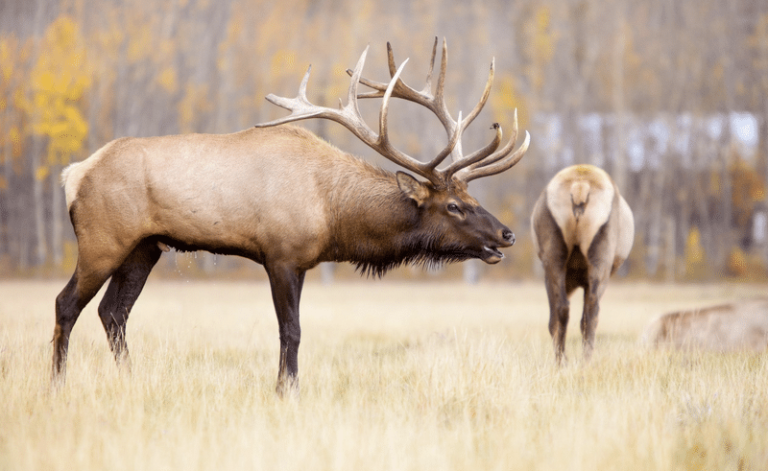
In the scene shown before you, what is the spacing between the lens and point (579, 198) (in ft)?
21.4

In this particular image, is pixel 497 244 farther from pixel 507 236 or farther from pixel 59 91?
pixel 59 91

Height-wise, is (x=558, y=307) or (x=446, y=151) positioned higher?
(x=446, y=151)

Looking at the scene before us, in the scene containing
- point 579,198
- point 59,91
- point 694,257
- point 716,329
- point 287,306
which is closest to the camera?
→ point 287,306

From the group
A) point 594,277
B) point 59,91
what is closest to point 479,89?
point 59,91

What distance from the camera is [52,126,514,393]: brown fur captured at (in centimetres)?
540

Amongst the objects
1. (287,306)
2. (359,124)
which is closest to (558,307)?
(359,124)

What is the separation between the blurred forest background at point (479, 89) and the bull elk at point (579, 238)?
15.6 meters

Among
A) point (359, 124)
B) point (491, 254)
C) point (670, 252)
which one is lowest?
point (670, 252)

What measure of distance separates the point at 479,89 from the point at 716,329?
17841 mm

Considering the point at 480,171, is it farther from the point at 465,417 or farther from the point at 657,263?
the point at 657,263

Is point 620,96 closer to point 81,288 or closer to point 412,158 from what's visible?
point 412,158

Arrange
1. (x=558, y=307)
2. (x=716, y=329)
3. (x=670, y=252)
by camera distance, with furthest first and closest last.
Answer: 1. (x=670, y=252)
2. (x=716, y=329)
3. (x=558, y=307)

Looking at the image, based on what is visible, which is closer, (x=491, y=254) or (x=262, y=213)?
(x=262, y=213)

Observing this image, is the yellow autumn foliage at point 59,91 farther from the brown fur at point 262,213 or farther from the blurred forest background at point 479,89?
the brown fur at point 262,213
